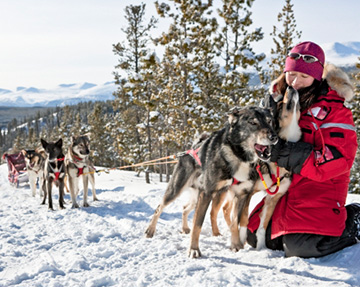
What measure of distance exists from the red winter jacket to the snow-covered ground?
12.3 inches

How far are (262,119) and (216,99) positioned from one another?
13.8 meters

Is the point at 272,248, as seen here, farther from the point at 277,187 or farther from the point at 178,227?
the point at 178,227

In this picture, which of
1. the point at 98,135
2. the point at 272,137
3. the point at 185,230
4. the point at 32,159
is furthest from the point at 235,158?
the point at 98,135

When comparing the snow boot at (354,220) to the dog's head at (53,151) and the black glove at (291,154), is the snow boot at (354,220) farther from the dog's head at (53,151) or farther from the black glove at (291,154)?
the dog's head at (53,151)

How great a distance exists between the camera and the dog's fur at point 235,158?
111 inches

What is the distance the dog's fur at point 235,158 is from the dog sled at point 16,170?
29.6ft

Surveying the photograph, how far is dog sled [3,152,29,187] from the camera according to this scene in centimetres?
1038

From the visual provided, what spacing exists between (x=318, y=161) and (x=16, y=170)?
11050mm

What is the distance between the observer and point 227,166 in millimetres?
3072

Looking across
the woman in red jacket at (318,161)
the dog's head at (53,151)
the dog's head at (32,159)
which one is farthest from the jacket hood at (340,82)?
the dog's head at (32,159)

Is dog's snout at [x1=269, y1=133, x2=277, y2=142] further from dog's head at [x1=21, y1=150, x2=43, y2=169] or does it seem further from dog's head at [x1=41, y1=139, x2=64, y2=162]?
dog's head at [x1=21, y1=150, x2=43, y2=169]

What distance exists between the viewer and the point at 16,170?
10.8 m

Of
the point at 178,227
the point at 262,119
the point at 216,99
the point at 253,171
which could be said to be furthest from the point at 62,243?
the point at 216,99

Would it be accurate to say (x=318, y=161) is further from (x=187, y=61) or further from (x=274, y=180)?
(x=187, y=61)
